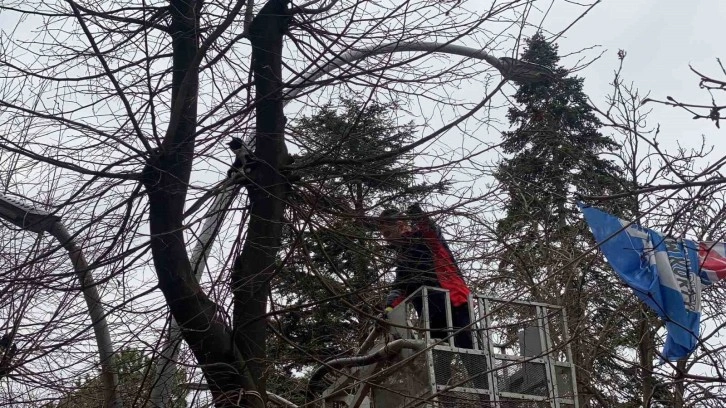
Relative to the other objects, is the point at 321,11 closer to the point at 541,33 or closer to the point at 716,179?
the point at 541,33

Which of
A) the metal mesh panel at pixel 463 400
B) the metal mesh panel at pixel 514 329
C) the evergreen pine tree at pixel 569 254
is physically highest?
the evergreen pine tree at pixel 569 254

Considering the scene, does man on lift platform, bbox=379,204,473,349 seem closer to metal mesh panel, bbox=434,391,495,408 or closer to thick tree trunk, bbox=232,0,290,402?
metal mesh panel, bbox=434,391,495,408

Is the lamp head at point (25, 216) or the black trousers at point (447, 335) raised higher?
the lamp head at point (25, 216)

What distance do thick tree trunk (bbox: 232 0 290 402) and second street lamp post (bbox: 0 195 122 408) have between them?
902mm

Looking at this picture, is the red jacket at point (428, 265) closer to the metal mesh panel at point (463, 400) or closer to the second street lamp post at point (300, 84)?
the metal mesh panel at point (463, 400)

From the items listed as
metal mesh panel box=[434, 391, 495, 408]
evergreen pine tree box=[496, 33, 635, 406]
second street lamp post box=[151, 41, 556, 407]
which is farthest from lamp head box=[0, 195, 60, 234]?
evergreen pine tree box=[496, 33, 635, 406]

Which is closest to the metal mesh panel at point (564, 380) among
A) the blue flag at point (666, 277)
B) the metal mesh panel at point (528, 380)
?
the metal mesh panel at point (528, 380)

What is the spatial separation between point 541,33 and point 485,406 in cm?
287

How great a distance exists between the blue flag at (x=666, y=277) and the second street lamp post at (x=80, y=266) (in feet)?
13.4

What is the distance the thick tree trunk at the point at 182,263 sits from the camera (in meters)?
6.04

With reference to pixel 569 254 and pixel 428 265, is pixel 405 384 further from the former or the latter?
pixel 569 254

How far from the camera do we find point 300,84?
256 inches

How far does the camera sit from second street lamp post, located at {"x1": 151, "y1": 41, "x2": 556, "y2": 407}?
6.48 meters

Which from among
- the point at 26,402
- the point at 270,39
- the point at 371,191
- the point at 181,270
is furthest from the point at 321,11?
the point at 26,402
